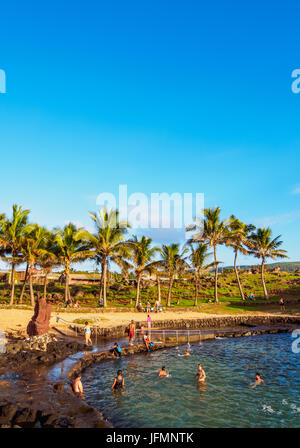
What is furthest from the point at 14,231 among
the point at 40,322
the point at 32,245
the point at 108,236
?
the point at 40,322

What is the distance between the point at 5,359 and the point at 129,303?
27.2 meters

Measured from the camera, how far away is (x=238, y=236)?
4672 cm

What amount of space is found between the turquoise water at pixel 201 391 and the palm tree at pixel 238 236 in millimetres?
23703

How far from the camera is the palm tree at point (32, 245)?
37188 mm

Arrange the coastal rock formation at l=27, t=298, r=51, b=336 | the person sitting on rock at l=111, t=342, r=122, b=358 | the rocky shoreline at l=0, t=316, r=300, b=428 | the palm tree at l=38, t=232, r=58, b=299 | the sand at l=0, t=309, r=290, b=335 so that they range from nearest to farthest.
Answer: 1. the rocky shoreline at l=0, t=316, r=300, b=428
2. the coastal rock formation at l=27, t=298, r=51, b=336
3. the person sitting on rock at l=111, t=342, r=122, b=358
4. the sand at l=0, t=309, r=290, b=335
5. the palm tree at l=38, t=232, r=58, b=299

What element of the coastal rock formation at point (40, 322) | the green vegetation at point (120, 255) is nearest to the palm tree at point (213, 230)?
the green vegetation at point (120, 255)

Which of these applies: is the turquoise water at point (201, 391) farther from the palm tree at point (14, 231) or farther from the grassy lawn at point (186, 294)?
the palm tree at point (14, 231)

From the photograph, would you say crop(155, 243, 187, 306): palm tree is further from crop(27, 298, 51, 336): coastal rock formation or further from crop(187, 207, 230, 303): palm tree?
crop(27, 298, 51, 336): coastal rock formation

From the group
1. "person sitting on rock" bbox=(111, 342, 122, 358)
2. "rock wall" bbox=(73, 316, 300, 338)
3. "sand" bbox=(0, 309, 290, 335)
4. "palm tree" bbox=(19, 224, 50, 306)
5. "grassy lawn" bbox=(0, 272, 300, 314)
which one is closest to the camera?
"person sitting on rock" bbox=(111, 342, 122, 358)

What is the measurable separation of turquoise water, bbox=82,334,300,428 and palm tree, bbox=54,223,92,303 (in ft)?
59.9

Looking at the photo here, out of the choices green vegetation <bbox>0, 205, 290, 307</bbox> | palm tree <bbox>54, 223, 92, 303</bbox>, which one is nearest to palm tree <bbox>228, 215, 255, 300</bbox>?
green vegetation <bbox>0, 205, 290, 307</bbox>

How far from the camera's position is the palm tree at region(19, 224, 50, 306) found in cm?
3719

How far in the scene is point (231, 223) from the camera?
46.3 metres

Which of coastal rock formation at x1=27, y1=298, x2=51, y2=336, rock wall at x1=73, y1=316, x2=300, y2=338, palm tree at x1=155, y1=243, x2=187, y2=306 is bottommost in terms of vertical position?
rock wall at x1=73, y1=316, x2=300, y2=338
